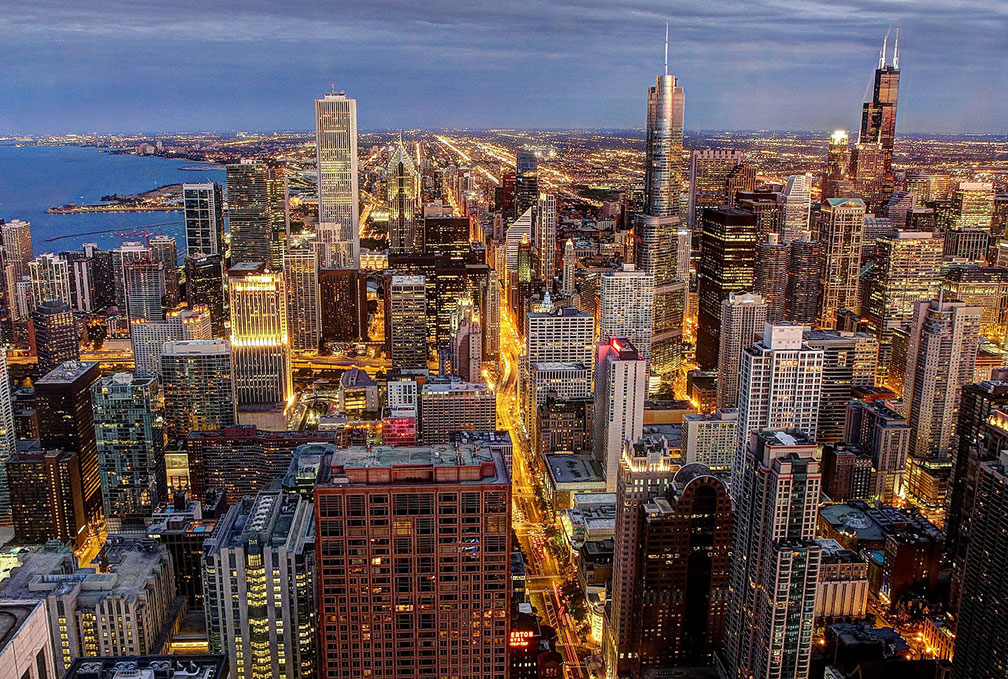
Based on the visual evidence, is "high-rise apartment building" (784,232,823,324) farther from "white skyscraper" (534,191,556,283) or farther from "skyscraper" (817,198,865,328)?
"white skyscraper" (534,191,556,283)

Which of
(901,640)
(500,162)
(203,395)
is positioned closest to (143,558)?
(203,395)

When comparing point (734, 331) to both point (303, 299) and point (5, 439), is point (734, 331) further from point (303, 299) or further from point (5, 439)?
point (5, 439)

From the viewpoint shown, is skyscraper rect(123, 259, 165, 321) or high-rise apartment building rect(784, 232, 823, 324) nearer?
skyscraper rect(123, 259, 165, 321)

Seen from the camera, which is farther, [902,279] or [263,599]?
[902,279]

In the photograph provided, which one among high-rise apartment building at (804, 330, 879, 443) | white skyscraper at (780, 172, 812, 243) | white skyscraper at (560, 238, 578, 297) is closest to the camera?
high-rise apartment building at (804, 330, 879, 443)

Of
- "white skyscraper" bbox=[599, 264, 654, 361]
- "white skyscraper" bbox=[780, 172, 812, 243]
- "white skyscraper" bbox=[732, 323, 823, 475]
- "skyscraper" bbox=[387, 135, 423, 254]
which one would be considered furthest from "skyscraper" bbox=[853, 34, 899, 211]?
"skyscraper" bbox=[387, 135, 423, 254]

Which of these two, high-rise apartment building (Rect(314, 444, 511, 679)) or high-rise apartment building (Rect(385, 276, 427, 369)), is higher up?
high-rise apartment building (Rect(314, 444, 511, 679))

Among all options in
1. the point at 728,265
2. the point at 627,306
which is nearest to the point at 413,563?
the point at 627,306
